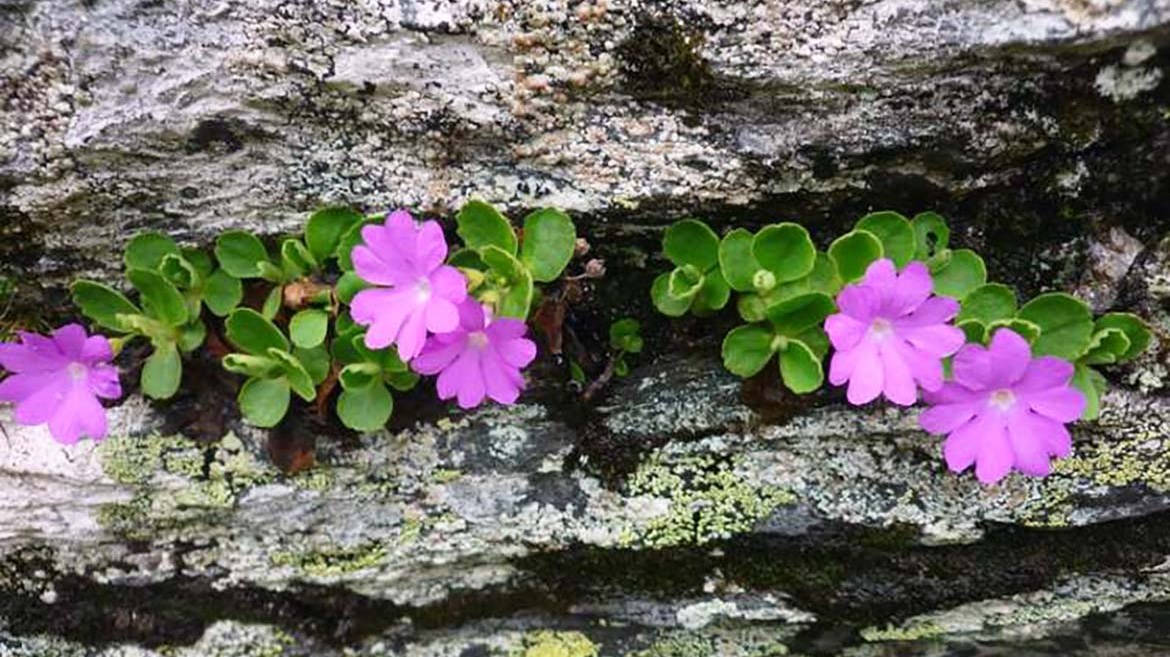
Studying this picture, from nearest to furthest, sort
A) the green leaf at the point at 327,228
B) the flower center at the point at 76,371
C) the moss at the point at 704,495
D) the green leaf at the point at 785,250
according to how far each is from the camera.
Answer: the green leaf at the point at 785,250 < the green leaf at the point at 327,228 < the flower center at the point at 76,371 < the moss at the point at 704,495

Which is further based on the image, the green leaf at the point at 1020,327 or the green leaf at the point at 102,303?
the green leaf at the point at 102,303

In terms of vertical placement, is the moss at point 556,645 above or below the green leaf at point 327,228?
below

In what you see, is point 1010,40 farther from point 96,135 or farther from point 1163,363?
point 96,135

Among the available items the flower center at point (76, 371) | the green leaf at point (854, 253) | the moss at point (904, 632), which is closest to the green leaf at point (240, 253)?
the flower center at point (76, 371)

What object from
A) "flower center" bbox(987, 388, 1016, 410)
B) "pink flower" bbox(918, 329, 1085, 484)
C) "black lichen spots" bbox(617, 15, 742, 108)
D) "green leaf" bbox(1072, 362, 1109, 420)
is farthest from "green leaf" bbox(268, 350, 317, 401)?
"green leaf" bbox(1072, 362, 1109, 420)

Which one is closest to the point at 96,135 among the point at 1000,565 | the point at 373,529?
the point at 373,529

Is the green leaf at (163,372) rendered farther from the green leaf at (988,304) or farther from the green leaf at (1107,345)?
the green leaf at (1107,345)
